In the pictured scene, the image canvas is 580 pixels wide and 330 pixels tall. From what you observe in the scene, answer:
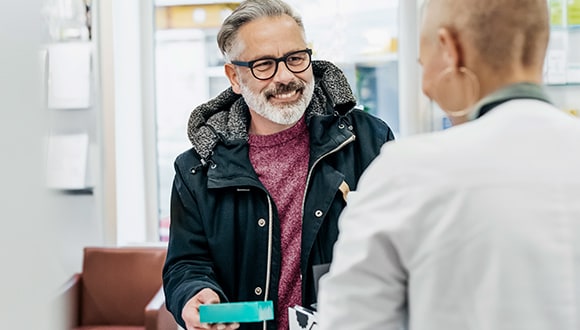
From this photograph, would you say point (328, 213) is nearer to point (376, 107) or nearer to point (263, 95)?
point (263, 95)

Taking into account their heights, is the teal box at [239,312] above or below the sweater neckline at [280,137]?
below

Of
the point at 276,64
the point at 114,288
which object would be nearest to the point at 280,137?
the point at 276,64

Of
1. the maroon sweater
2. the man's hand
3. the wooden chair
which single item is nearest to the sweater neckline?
the maroon sweater

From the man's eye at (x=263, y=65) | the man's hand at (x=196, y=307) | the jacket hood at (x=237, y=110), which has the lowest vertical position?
the man's hand at (x=196, y=307)

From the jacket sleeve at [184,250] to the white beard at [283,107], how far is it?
0.26 m

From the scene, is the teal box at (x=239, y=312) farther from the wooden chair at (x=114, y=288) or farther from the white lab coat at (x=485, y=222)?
the wooden chair at (x=114, y=288)

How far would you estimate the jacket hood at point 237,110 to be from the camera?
67.0 inches

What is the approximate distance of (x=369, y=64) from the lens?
386cm

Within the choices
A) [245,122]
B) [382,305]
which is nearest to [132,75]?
[245,122]

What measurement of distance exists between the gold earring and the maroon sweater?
0.73 m

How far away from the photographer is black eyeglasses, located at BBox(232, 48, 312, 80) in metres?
1.69

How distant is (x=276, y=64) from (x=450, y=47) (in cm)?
84

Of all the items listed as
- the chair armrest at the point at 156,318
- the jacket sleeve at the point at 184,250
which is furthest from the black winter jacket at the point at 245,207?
the chair armrest at the point at 156,318

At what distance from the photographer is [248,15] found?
1.73 meters
